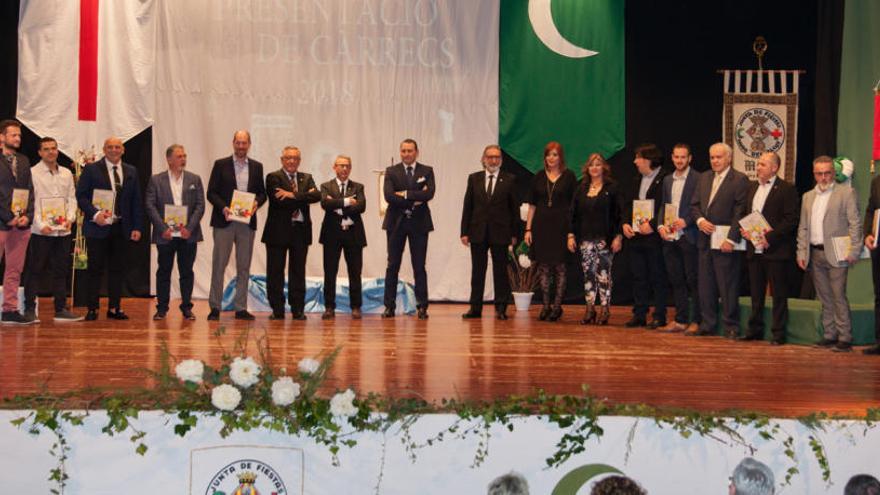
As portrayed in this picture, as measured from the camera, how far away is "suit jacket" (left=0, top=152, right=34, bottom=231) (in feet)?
22.6

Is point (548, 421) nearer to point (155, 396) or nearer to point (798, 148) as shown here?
point (155, 396)

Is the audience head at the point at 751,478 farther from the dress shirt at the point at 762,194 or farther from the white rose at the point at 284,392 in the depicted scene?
the dress shirt at the point at 762,194

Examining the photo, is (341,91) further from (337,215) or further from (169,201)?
(169,201)

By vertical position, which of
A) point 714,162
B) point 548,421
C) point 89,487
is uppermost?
point 714,162

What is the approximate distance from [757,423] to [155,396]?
7.13 ft

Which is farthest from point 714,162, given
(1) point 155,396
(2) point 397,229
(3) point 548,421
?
(1) point 155,396

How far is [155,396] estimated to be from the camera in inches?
140

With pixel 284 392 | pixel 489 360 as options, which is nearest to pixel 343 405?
pixel 284 392

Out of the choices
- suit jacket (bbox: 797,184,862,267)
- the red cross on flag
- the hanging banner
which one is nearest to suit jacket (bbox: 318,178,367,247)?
the red cross on flag

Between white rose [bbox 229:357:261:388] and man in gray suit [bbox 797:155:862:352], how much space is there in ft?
14.3

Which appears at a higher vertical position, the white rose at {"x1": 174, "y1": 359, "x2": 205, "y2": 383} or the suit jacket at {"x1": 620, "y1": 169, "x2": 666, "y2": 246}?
the suit jacket at {"x1": 620, "y1": 169, "x2": 666, "y2": 246}

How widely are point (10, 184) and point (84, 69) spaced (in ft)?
10.3

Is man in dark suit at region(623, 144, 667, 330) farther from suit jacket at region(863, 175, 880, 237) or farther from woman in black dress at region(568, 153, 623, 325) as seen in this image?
suit jacket at region(863, 175, 880, 237)

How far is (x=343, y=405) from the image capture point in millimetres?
3471
